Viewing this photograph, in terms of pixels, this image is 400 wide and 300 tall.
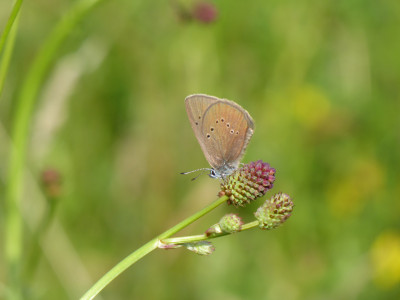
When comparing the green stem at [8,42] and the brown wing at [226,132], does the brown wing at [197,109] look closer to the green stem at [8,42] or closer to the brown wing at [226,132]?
the brown wing at [226,132]

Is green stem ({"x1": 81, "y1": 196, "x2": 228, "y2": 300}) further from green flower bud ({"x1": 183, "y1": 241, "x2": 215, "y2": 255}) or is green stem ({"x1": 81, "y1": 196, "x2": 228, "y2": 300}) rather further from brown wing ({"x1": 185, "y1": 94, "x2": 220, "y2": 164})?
brown wing ({"x1": 185, "y1": 94, "x2": 220, "y2": 164})

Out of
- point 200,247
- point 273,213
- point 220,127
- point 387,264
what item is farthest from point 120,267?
point 387,264

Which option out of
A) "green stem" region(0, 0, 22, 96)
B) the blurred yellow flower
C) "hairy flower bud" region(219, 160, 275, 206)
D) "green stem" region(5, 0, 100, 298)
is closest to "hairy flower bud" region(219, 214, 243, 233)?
"hairy flower bud" region(219, 160, 275, 206)

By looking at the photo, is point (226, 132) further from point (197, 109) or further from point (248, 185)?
point (248, 185)

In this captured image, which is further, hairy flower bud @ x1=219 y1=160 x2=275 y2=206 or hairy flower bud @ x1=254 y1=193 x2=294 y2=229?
hairy flower bud @ x1=219 y1=160 x2=275 y2=206

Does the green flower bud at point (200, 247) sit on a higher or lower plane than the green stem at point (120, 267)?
lower

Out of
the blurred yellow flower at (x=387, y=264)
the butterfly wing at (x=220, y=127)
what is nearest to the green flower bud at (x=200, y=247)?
the butterfly wing at (x=220, y=127)
